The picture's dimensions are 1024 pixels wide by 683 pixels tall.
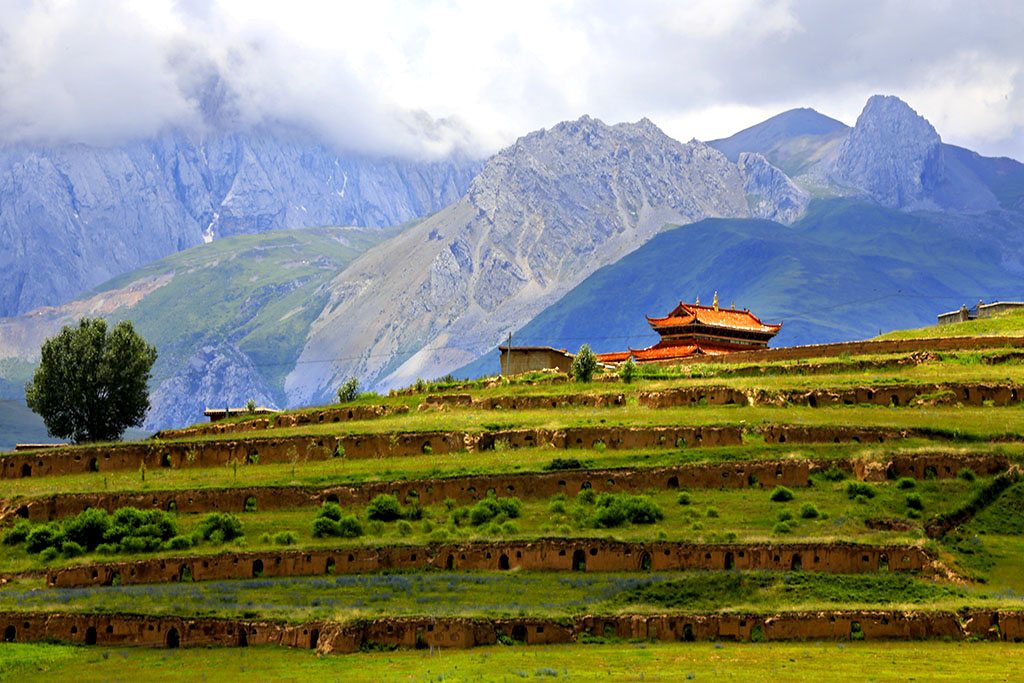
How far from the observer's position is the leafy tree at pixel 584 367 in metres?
101

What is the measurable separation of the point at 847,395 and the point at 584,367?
868 inches

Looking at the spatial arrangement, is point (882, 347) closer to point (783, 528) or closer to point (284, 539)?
point (783, 528)

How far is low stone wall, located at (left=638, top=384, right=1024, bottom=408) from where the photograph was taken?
82.1m

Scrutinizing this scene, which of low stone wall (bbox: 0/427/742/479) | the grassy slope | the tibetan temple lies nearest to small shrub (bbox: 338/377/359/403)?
the tibetan temple

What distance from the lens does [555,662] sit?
159 ft

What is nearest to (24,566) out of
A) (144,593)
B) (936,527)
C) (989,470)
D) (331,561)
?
(144,593)

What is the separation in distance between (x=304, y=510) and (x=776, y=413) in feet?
95.6

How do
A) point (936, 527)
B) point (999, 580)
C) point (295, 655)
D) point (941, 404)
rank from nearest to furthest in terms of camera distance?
point (295, 655) < point (999, 580) < point (936, 527) < point (941, 404)

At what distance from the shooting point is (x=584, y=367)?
331 ft

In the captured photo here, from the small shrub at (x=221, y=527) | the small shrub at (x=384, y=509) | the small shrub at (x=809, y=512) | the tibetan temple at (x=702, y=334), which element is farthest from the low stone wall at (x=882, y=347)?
the small shrub at (x=221, y=527)

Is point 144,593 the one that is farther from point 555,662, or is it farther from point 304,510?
point 555,662

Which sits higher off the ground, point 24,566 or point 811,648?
point 24,566

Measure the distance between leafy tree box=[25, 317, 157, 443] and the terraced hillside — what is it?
13968 mm

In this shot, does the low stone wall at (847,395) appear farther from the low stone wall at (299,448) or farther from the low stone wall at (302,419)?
the low stone wall at (302,419)
